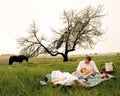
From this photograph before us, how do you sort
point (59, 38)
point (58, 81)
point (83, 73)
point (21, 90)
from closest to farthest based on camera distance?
point (21, 90) → point (58, 81) → point (83, 73) → point (59, 38)

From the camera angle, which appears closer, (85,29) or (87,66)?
(87,66)

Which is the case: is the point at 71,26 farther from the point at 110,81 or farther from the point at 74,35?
the point at 110,81

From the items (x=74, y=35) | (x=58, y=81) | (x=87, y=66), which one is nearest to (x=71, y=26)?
(x=74, y=35)

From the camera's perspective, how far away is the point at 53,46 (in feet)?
118

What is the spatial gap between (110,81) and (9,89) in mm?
3775

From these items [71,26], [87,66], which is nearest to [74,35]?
[71,26]

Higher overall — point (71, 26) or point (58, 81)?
point (71, 26)

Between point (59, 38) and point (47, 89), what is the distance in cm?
2725

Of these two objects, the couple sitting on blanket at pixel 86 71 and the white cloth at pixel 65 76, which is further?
the couple sitting on blanket at pixel 86 71

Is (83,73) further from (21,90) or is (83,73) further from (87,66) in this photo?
(21,90)

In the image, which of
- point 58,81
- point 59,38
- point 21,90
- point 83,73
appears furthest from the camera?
point 59,38

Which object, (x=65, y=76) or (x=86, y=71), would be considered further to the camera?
(x=86, y=71)

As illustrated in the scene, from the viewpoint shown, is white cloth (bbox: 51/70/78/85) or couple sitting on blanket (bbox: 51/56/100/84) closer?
white cloth (bbox: 51/70/78/85)

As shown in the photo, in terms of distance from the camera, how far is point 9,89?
841 centimetres
